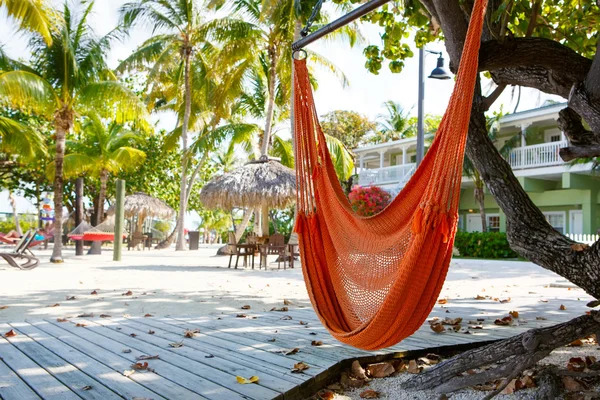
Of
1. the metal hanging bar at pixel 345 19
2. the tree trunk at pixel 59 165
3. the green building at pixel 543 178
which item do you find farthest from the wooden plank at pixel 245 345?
the green building at pixel 543 178

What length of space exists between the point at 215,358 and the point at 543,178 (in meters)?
15.1

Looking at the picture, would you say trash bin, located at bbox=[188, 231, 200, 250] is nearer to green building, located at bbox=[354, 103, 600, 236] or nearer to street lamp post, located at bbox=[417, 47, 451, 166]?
green building, located at bbox=[354, 103, 600, 236]

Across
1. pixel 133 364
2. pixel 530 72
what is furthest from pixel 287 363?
pixel 530 72

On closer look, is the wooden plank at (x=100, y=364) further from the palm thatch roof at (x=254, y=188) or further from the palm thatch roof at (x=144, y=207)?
the palm thatch roof at (x=144, y=207)

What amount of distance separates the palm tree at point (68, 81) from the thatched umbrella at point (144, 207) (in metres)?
7.04

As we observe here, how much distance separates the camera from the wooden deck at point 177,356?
2.09 meters

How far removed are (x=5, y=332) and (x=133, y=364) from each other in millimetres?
1171

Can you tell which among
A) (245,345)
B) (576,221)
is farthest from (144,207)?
(245,345)

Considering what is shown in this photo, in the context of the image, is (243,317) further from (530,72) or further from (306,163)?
(530,72)

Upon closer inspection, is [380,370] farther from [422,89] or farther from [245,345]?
[422,89]

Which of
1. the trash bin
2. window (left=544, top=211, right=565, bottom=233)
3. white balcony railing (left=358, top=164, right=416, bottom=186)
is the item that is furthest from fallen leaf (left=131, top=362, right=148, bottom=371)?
the trash bin

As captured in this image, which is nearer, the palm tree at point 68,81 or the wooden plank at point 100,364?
the wooden plank at point 100,364

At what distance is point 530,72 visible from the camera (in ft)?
7.58

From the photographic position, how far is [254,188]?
1077 centimetres
